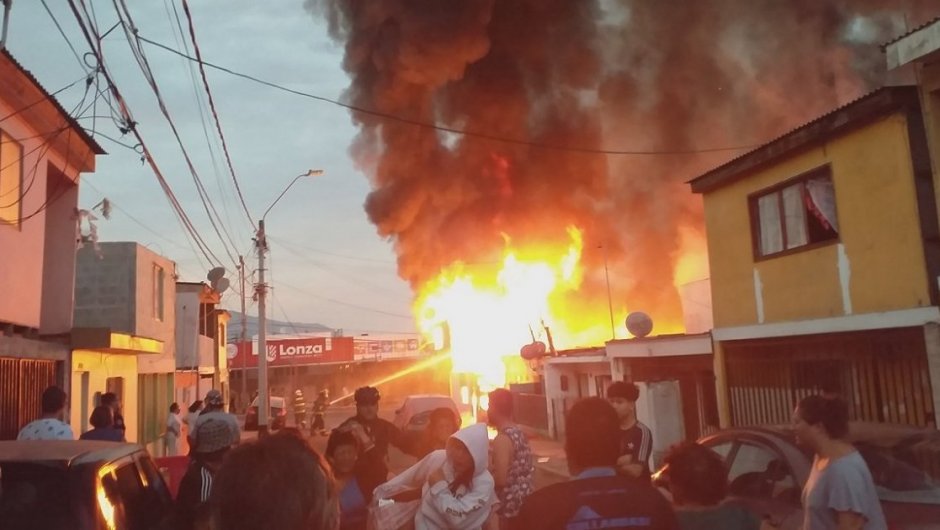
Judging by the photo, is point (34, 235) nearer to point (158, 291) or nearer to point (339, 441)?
point (158, 291)

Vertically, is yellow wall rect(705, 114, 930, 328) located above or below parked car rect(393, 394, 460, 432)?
above

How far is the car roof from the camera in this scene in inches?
133

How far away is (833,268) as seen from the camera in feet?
32.6

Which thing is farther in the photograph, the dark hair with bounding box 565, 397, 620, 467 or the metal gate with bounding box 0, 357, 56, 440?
the metal gate with bounding box 0, 357, 56, 440

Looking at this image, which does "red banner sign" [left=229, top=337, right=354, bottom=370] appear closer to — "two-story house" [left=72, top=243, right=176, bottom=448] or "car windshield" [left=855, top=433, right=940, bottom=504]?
"two-story house" [left=72, top=243, right=176, bottom=448]

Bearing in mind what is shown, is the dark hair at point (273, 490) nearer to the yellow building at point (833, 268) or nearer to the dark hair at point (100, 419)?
the dark hair at point (100, 419)

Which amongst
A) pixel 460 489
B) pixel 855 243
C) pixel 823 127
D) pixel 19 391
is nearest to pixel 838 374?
pixel 855 243

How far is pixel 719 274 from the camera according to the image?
12516 mm

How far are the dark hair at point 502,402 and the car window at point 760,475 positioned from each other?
187cm

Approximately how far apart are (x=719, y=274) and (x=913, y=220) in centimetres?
404

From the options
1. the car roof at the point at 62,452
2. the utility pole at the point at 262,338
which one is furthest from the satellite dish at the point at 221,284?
the car roof at the point at 62,452

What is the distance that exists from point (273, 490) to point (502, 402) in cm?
273

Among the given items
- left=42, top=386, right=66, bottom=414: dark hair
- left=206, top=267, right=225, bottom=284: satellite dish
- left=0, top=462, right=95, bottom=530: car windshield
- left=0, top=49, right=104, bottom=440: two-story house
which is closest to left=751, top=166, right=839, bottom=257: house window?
left=42, top=386, right=66, bottom=414: dark hair

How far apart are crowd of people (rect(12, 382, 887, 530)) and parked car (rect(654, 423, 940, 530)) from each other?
60cm
